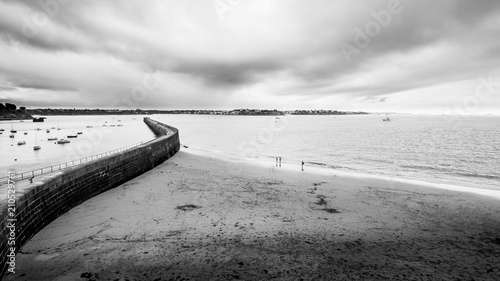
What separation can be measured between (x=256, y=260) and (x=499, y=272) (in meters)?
5.55

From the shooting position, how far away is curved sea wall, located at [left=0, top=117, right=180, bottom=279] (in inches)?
235

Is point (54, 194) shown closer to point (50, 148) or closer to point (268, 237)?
point (268, 237)

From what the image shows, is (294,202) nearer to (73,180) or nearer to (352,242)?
(352,242)

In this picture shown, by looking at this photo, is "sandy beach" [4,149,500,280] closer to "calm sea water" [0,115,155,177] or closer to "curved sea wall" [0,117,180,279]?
"curved sea wall" [0,117,180,279]

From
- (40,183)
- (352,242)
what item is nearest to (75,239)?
(40,183)

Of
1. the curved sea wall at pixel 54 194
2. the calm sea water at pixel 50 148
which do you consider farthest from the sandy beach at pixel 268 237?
the calm sea water at pixel 50 148

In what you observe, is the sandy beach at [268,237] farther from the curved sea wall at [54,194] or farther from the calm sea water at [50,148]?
the calm sea water at [50,148]

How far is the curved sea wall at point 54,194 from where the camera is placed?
5961mm

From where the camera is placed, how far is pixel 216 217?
953 centimetres

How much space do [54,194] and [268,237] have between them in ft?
24.2

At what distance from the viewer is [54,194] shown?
885 centimetres

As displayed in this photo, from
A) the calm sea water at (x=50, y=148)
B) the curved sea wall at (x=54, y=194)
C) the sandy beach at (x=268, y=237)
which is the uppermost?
the curved sea wall at (x=54, y=194)

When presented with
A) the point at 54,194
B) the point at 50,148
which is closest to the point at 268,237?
the point at 54,194

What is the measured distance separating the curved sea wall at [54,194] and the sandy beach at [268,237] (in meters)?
0.34
